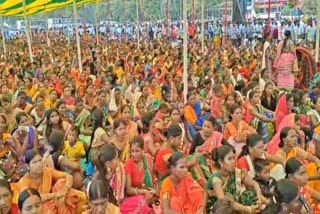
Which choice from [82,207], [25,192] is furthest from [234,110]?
[25,192]

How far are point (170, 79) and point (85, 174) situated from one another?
172 inches

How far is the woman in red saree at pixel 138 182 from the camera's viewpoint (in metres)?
4.10

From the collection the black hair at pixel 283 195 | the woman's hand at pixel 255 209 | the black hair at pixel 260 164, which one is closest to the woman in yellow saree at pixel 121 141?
the black hair at pixel 260 164

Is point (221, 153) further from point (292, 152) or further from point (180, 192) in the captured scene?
point (292, 152)

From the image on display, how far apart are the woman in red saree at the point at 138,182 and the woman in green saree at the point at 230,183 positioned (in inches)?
19.7

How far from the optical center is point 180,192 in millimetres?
3916

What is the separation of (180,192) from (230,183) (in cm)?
Answer: 39

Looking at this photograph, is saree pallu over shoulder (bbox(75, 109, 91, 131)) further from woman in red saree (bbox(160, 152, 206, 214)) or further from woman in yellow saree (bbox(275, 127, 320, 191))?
woman in red saree (bbox(160, 152, 206, 214))

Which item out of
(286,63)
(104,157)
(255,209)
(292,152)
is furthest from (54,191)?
(286,63)

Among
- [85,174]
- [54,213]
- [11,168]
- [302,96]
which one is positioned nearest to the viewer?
[54,213]

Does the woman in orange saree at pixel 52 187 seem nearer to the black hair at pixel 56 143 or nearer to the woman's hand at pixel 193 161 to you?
the black hair at pixel 56 143

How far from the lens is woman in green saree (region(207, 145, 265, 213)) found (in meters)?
3.92

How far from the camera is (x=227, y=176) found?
13.3 ft

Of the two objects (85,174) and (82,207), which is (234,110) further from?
(82,207)
